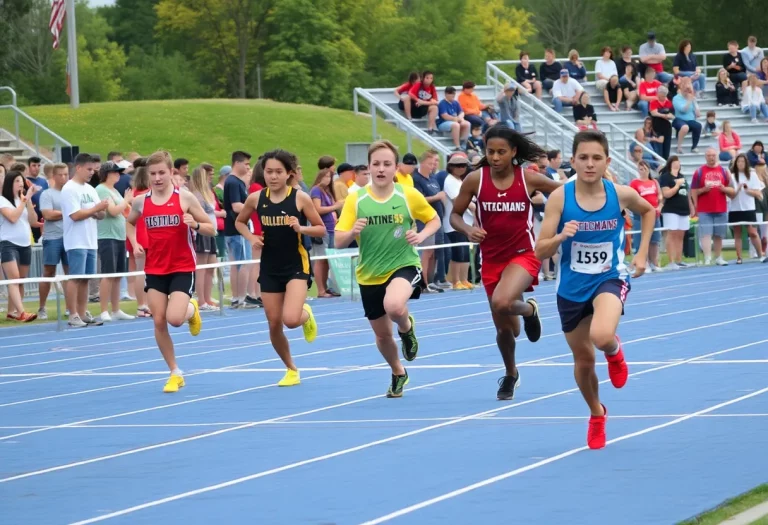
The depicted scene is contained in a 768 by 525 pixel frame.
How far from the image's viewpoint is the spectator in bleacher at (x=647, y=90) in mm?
35688

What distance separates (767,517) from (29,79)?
8261 centimetres

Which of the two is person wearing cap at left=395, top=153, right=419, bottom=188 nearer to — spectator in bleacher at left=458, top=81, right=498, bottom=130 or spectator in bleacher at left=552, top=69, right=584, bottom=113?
spectator in bleacher at left=458, top=81, right=498, bottom=130

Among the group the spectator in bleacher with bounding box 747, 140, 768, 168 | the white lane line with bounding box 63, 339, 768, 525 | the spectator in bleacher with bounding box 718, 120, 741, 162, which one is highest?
the spectator in bleacher with bounding box 718, 120, 741, 162

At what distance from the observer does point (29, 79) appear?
280ft

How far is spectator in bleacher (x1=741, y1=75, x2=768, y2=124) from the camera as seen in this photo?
123 feet

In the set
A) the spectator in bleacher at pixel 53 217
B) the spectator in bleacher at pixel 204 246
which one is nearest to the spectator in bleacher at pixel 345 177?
the spectator in bleacher at pixel 204 246

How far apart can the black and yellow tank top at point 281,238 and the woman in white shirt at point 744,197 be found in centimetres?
1762

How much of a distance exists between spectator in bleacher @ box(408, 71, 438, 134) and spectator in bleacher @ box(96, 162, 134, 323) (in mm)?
12934

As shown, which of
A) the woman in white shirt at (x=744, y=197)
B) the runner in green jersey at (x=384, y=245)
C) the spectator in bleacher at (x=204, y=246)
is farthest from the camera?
the woman in white shirt at (x=744, y=197)

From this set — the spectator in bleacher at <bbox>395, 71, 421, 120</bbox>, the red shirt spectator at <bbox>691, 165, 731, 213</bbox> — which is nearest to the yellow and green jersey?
the red shirt spectator at <bbox>691, 165, 731, 213</bbox>

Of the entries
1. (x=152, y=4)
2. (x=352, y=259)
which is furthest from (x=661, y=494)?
(x=152, y=4)

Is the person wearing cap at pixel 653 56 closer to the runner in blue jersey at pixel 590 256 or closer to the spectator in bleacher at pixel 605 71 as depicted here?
the spectator in bleacher at pixel 605 71

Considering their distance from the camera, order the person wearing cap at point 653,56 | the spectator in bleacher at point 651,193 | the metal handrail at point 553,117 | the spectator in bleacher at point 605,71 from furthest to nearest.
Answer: the spectator in bleacher at point 605,71, the person wearing cap at point 653,56, the metal handrail at point 553,117, the spectator in bleacher at point 651,193

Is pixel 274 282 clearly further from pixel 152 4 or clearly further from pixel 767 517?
pixel 152 4
